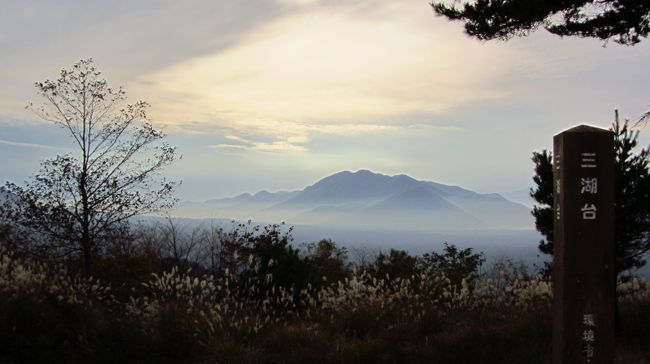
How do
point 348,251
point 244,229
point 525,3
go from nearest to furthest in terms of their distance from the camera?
point 525,3
point 244,229
point 348,251

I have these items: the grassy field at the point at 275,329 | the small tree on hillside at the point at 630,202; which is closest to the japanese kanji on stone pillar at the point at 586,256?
the grassy field at the point at 275,329

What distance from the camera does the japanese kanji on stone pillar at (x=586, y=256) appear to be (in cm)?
439

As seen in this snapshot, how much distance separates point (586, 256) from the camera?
4391 millimetres

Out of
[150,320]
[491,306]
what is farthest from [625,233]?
[150,320]

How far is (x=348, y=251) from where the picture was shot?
19.3m

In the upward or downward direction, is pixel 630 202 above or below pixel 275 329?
above

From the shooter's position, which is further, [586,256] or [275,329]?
[275,329]

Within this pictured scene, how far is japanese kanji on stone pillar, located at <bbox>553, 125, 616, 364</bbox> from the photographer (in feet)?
14.4

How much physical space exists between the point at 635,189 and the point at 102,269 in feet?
39.0

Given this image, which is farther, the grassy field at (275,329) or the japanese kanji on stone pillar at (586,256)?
the grassy field at (275,329)

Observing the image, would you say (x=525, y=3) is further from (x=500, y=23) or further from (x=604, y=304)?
(x=604, y=304)

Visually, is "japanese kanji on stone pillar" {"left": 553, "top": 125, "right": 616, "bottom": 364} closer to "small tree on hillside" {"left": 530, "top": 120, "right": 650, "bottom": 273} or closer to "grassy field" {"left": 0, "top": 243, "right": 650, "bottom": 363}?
"grassy field" {"left": 0, "top": 243, "right": 650, "bottom": 363}

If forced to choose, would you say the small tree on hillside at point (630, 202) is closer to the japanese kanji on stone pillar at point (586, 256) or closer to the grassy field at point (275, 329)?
the grassy field at point (275, 329)

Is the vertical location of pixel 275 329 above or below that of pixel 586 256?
below
